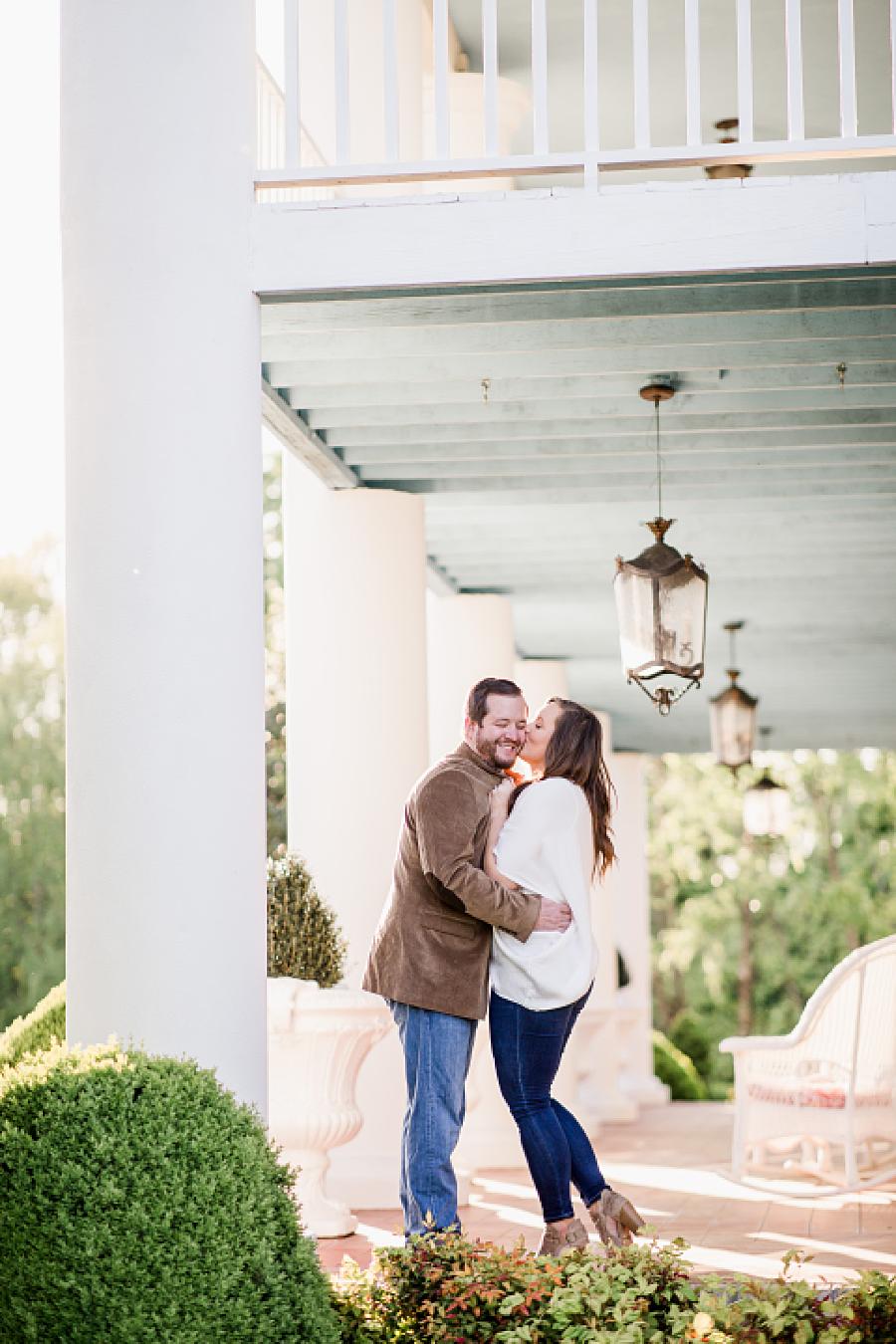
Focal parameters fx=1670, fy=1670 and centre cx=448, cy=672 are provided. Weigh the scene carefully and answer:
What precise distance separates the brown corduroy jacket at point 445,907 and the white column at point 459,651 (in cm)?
469

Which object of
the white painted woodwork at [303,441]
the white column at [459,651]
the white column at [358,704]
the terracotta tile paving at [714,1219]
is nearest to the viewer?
the terracotta tile paving at [714,1219]

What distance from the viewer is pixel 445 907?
16.4ft

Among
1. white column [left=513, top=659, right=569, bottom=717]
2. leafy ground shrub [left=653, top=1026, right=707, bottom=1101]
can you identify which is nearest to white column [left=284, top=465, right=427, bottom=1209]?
white column [left=513, top=659, right=569, bottom=717]

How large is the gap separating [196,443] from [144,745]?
0.85m

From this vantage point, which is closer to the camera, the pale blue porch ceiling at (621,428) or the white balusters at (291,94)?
the white balusters at (291,94)

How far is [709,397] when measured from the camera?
691 centimetres

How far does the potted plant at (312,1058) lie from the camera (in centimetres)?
660

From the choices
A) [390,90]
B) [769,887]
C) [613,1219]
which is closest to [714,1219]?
[613,1219]

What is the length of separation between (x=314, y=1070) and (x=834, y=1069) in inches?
106

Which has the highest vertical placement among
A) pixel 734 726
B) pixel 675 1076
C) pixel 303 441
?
pixel 303 441

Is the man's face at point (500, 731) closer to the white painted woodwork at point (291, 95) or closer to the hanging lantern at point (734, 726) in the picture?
the white painted woodwork at point (291, 95)

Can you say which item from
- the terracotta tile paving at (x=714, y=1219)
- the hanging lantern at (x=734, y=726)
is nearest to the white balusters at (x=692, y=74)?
the terracotta tile paving at (x=714, y=1219)

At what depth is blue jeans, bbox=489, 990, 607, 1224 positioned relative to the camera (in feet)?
16.0

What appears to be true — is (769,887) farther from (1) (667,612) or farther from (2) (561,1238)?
(2) (561,1238)
